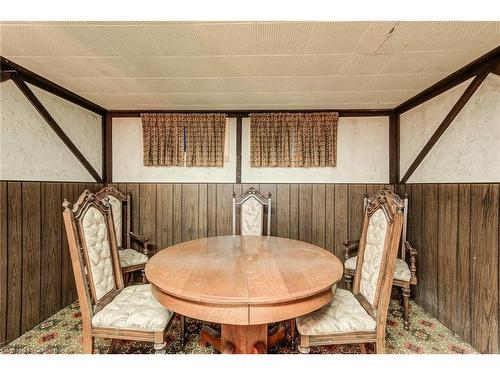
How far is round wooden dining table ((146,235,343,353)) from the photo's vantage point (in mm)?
1153

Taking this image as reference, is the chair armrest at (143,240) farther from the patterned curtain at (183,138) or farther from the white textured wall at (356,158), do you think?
the white textured wall at (356,158)

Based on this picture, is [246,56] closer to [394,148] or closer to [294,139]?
[294,139]

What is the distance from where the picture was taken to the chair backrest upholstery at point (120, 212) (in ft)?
10.1

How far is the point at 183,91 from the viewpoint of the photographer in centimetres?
275

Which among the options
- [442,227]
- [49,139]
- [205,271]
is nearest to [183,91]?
[49,139]

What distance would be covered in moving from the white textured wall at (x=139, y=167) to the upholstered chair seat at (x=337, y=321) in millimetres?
2251

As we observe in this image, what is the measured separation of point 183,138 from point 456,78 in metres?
3.03

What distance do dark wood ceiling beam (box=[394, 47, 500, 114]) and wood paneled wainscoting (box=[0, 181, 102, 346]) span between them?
391 centimetres

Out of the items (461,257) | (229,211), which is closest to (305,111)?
(229,211)

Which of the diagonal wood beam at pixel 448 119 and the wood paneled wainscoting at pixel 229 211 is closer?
the diagonal wood beam at pixel 448 119

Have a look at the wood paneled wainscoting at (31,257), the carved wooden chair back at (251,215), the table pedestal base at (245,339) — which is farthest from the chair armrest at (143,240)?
the table pedestal base at (245,339)
